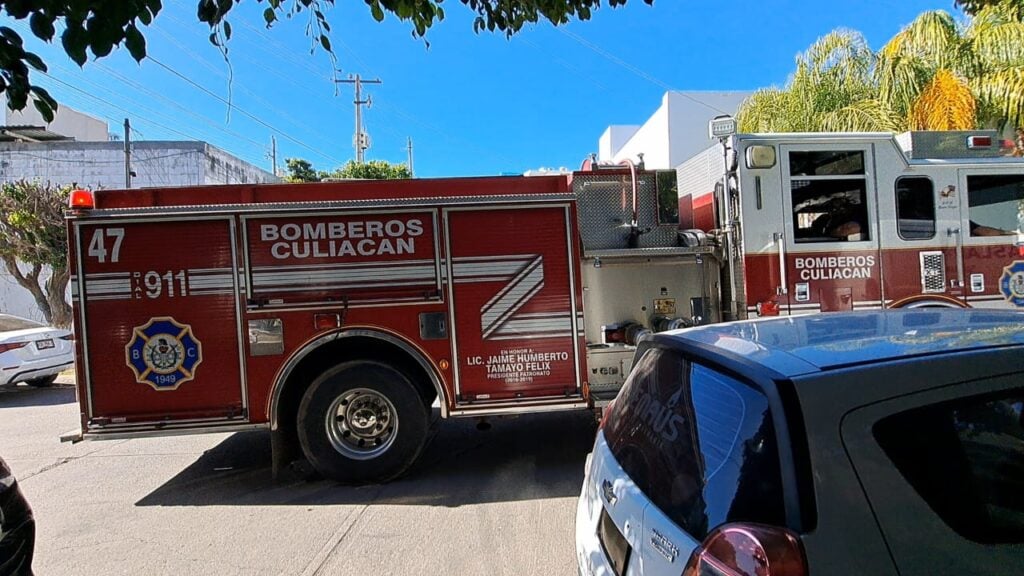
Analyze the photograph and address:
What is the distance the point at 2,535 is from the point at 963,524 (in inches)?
130

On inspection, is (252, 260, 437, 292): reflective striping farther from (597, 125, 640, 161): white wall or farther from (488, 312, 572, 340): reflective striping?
(597, 125, 640, 161): white wall

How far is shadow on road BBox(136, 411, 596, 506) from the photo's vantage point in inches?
185

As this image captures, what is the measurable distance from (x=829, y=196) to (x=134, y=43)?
5.30 meters

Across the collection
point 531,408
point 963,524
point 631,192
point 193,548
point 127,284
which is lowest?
point 193,548

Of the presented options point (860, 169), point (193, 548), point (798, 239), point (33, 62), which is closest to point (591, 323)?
point (798, 239)

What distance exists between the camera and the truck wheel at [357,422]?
4910 millimetres

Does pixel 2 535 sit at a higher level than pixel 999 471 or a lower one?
lower

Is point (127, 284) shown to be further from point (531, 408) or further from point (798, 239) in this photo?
point (798, 239)

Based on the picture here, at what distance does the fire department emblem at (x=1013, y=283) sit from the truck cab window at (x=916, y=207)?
0.79m

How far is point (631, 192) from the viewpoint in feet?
17.9

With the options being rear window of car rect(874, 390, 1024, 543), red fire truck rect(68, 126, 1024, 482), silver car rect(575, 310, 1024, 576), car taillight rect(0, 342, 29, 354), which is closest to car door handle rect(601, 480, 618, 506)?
silver car rect(575, 310, 1024, 576)

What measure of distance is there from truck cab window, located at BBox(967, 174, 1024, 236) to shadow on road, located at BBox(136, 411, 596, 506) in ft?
13.5

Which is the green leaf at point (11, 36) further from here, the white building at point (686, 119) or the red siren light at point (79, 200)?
the white building at point (686, 119)

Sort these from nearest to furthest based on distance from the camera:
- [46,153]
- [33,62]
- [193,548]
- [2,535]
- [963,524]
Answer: [963,524], [33,62], [2,535], [193,548], [46,153]
